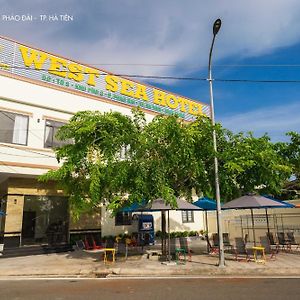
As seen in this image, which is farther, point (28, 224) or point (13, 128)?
point (28, 224)

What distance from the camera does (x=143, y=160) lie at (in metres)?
13.3

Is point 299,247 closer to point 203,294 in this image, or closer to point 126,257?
point 126,257

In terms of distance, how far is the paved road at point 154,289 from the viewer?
8.41 metres

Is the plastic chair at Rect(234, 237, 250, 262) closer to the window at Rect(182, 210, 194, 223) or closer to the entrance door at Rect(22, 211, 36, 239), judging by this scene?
the entrance door at Rect(22, 211, 36, 239)

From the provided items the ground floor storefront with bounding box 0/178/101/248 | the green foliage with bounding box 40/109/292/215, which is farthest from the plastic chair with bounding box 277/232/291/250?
Answer: the ground floor storefront with bounding box 0/178/101/248

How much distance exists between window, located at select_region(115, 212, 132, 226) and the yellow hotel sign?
754 cm

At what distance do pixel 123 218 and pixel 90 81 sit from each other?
9282mm

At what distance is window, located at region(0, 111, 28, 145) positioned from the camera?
55.3ft

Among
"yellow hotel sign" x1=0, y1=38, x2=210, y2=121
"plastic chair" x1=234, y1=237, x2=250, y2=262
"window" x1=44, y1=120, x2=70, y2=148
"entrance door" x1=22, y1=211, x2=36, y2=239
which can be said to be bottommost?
"plastic chair" x1=234, y1=237, x2=250, y2=262

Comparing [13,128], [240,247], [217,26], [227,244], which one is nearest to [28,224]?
[13,128]

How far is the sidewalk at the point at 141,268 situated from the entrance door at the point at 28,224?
2.71 m

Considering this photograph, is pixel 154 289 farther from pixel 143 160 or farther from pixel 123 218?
pixel 123 218

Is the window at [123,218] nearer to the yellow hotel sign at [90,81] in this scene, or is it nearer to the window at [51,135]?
the window at [51,135]

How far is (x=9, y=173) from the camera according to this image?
1659cm
